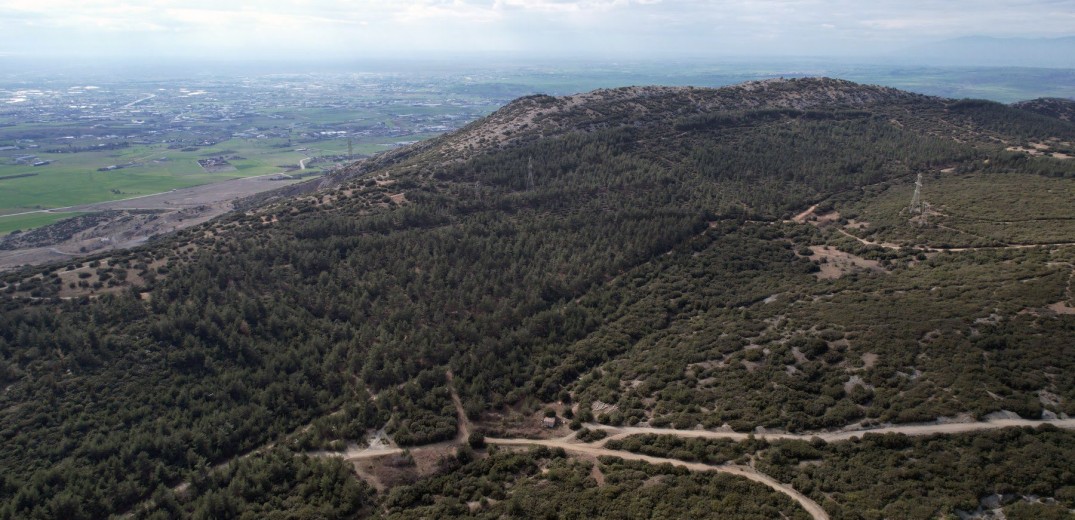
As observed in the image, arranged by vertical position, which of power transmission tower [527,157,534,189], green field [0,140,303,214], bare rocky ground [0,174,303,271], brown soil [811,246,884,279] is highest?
power transmission tower [527,157,534,189]

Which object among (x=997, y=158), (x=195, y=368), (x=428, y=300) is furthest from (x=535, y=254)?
(x=997, y=158)

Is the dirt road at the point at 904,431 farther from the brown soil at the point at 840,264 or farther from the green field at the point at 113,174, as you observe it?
the green field at the point at 113,174

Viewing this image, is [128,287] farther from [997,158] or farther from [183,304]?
[997,158]

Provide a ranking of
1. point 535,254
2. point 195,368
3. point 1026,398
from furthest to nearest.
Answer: point 535,254 → point 195,368 → point 1026,398

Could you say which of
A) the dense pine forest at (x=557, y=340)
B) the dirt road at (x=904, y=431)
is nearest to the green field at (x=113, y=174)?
the dense pine forest at (x=557, y=340)

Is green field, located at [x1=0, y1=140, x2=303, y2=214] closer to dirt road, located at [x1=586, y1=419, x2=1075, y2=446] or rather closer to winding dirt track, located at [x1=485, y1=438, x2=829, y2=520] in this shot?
winding dirt track, located at [x1=485, y1=438, x2=829, y2=520]

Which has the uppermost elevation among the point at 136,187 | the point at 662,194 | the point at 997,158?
the point at 997,158

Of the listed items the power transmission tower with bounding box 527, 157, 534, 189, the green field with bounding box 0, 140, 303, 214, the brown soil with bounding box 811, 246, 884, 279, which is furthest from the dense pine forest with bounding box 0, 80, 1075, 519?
the green field with bounding box 0, 140, 303, 214
